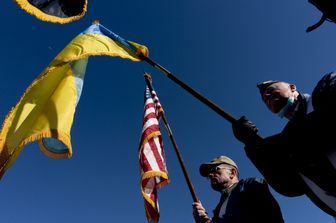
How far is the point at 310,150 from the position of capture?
7.50 ft

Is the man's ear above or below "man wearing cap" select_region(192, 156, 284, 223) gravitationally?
above

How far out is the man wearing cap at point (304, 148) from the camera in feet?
7.13

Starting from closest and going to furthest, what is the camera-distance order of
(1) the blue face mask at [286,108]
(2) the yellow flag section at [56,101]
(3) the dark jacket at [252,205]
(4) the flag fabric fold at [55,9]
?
(1) the blue face mask at [286,108]
(3) the dark jacket at [252,205]
(2) the yellow flag section at [56,101]
(4) the flag fabric fold at [55,9]

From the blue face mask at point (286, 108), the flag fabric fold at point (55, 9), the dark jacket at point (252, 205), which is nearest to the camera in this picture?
the blue face mask at point (286, 108)

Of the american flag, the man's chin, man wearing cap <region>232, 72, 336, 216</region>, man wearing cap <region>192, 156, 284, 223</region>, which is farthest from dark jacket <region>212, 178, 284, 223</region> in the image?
the american flag

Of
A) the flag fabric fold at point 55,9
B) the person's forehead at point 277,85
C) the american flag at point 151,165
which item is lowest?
the person's forehead at point 277,85

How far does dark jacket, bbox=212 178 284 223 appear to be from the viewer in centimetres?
323

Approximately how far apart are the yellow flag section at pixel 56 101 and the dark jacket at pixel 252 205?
7.50 feet

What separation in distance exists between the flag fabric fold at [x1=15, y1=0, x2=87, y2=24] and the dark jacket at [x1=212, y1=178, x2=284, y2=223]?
3.51 meters

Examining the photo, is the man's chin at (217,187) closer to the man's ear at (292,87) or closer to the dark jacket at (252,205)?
the dark jacket at (252,205)

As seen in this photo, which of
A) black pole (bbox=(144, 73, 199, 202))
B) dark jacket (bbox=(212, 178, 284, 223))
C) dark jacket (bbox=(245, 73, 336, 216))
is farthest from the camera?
black pole (bbox=(144, 73, 199, 202))

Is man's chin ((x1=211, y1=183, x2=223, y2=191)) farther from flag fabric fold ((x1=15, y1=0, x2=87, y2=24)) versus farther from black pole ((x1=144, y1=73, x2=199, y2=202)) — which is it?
flag fabric fold ((x1=15, y1=0, x2=87, y2=24))

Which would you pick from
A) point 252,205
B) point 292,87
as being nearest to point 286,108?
point 292,87

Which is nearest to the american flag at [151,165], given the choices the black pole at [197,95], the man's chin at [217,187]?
the man's chin at [217,187]
